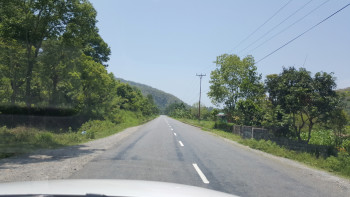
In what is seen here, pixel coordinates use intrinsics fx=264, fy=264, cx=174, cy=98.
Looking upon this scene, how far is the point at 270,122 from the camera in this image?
19.7m

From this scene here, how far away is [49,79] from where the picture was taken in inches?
1049

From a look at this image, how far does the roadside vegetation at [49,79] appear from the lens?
1486 cm

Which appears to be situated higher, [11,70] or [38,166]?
[11,70]

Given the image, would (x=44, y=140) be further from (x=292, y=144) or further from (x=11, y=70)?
(x=292, y=144)

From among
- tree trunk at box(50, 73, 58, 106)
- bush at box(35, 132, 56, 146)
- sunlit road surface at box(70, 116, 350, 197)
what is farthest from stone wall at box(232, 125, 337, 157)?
tree trunk at box(50, 73, 58, 106)

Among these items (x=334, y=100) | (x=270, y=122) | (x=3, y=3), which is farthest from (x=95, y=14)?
(x=334, y=100)

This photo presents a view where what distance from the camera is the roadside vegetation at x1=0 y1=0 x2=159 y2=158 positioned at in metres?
14.9

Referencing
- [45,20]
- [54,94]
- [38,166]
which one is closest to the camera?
[38,166]

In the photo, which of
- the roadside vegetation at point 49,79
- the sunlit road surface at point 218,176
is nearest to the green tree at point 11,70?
the roadside vegetation at point 49,79

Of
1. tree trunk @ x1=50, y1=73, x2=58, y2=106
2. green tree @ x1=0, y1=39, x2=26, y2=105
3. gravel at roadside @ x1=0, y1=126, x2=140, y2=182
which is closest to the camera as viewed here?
gravel at roadside @ x1=0, y1=126, x2=140, y2=182

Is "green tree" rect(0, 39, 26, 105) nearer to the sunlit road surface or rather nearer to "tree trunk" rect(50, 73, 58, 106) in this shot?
"tree trunk" rect(50, 73, 58, 106)

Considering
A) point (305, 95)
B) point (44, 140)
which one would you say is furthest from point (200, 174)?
point (305, 95)

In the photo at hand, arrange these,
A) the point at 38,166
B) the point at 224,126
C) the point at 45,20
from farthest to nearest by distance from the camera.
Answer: the point at 224,126
the point at 45,20
the point at 38,166

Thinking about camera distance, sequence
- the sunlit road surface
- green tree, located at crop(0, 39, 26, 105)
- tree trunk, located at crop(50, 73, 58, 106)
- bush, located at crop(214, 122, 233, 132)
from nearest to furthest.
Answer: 1. the sunlit road surface
2. green tree, located at crop(0, 39, 26, 105)
3. tree trunk, located at crop(50, 73, 58, 106)
4. bush, located at crop(214, 122, 233, 132)
